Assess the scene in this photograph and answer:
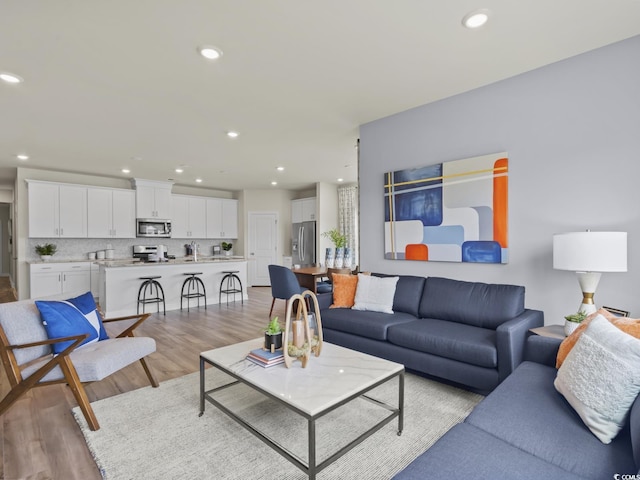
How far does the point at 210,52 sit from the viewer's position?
102 inches

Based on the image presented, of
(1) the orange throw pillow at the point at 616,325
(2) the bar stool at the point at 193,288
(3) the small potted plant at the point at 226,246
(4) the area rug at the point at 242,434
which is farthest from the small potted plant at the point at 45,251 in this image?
(1) the orange throw pillow at the point at 616,325

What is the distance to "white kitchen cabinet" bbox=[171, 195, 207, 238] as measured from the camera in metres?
8.29

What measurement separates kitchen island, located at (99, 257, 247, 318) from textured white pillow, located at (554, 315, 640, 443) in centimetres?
583

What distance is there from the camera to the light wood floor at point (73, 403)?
6.11ft

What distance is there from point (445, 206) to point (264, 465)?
2807mm

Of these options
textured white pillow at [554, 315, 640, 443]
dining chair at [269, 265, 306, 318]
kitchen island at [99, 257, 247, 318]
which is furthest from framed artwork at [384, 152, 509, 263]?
kitchen island at [99, 257, 247, 318]

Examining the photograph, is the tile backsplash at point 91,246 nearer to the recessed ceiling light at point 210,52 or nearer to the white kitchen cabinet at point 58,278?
the white kitchen cabinet at point 58,278

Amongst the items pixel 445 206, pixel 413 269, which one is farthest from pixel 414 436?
pixel 445 206

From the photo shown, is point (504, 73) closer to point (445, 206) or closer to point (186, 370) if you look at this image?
point (445, 206)

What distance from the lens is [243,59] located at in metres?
2.72

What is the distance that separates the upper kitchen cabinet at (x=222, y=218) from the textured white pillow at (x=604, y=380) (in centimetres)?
844

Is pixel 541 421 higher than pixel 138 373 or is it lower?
higher

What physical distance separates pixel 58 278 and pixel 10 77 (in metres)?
4.69

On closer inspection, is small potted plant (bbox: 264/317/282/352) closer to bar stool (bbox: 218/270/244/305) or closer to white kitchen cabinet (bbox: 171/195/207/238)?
bar stool (bbox: 218/270/244/305)
